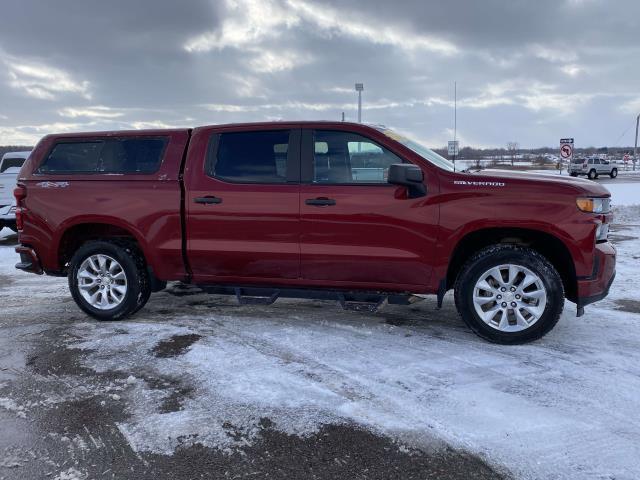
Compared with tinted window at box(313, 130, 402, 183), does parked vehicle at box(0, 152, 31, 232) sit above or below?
below

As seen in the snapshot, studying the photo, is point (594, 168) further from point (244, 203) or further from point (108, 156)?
point (108, 156)

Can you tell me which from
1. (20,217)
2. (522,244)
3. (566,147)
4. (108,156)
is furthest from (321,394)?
(566,147)

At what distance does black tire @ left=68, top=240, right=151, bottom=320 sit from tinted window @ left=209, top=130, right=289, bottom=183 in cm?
122

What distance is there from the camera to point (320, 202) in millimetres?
4617

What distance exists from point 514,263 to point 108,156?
157 inches

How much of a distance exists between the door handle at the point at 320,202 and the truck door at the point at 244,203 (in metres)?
0.12

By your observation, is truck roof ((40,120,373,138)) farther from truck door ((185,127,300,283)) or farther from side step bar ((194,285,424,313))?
side step bar ((194,285,424,313))

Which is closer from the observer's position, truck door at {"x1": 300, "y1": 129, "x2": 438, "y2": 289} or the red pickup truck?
the red pickup truck

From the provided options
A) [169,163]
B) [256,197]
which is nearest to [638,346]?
[256,197]

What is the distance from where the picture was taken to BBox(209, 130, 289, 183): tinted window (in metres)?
4.82

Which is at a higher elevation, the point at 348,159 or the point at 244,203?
the point at 348,159

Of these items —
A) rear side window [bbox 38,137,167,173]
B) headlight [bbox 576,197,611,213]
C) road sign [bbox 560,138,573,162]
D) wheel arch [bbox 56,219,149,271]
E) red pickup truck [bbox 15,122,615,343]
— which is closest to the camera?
headlight [bbox 576,197,611,213]

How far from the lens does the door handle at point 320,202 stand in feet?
15.1

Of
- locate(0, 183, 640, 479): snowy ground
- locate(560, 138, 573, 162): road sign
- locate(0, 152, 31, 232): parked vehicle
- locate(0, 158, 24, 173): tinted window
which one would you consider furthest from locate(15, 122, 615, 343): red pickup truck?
locate(560, 138, 573, 162): road sign
